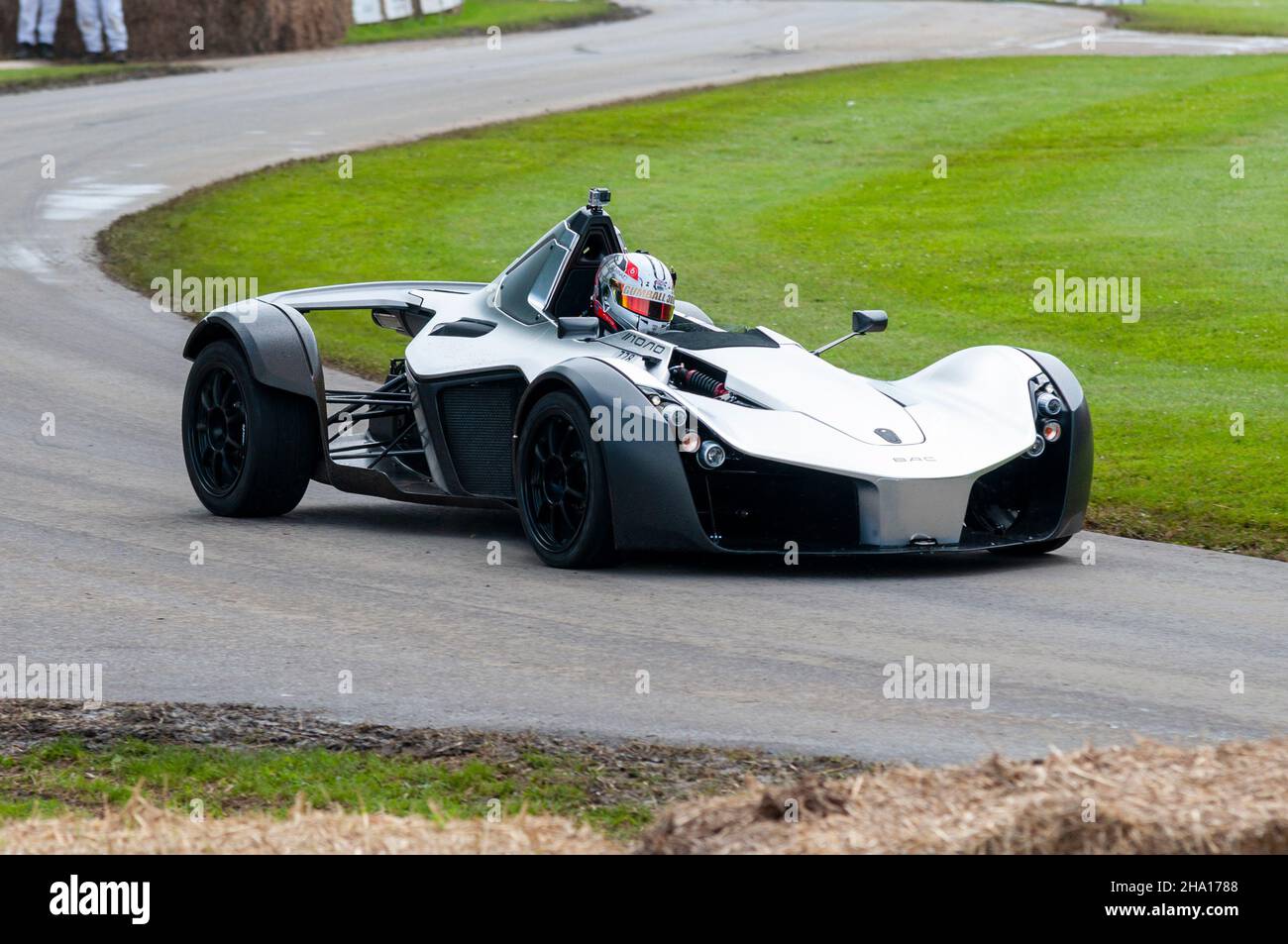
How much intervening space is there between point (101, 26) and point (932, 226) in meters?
22.2

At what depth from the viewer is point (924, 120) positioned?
31.7 m

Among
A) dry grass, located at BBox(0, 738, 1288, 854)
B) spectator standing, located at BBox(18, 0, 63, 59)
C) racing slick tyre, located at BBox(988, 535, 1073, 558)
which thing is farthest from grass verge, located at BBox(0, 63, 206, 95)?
dry grass, located at BBox(0, 738, 1288, 854)

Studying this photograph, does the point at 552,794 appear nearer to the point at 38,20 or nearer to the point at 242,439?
the point at 242,439

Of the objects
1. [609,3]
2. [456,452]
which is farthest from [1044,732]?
[609,3]

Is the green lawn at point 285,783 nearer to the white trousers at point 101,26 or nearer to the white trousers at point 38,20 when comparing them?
the white trousers at point 101,26

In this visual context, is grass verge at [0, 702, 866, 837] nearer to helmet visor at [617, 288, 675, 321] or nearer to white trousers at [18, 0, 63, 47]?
helmet visor at [617, 288, 675, 321]

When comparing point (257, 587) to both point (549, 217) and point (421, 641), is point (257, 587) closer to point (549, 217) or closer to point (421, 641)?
point (421, 641)

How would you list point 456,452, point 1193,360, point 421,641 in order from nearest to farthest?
point 421,641
point 456,452
point 1193,360

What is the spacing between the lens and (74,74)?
120 feet

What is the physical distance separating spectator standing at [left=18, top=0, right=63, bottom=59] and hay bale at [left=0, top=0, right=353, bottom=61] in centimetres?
17

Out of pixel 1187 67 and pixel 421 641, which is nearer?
pixel 421 641

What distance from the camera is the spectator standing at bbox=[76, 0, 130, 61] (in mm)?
38500

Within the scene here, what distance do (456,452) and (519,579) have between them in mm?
1531

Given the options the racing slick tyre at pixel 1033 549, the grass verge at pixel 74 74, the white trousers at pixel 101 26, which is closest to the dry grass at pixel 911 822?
the racing slick tyre at pixel 1033 549
